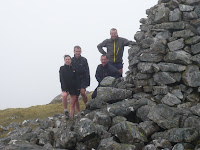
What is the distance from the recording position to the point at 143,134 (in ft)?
31.6

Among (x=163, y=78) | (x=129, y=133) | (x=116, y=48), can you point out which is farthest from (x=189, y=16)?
(x=129, y=133)

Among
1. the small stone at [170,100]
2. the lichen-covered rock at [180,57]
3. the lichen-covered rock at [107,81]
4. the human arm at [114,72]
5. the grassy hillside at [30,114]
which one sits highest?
the lichen-covered rock at [180,57]

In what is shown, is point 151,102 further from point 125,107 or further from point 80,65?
point 80,65

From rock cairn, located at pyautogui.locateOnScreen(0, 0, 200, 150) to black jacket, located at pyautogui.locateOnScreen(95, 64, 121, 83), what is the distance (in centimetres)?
81

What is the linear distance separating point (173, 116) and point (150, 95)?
3418mm

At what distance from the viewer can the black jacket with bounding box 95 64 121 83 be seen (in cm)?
1598

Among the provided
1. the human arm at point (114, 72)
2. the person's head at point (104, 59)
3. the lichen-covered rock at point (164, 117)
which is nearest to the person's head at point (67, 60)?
the person's head at point (104, 59)

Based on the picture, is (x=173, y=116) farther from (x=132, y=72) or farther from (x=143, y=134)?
(x=132, y=72)

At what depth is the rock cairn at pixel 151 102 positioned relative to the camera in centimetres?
944

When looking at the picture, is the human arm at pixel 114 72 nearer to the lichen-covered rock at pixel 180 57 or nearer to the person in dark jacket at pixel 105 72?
the person in dark jacket at pixel 105 72

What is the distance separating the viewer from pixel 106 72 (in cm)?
1612

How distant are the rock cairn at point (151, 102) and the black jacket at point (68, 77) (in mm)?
2192

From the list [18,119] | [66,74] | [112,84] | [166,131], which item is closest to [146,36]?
[112,84]

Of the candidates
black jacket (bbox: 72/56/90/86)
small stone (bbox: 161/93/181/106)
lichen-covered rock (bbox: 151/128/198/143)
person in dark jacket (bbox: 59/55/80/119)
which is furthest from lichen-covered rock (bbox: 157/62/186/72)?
person in dark jacket (bbox: 59/55/80/119)
